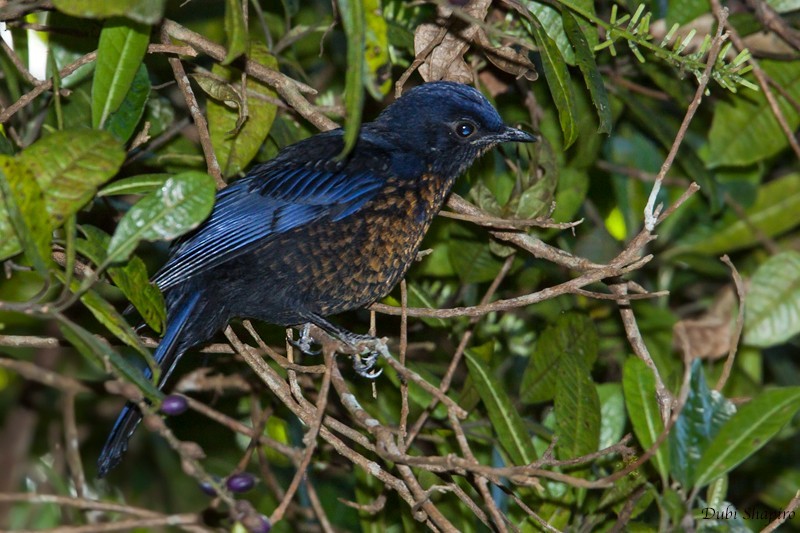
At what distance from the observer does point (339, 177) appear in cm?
347

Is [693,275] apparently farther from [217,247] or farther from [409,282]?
[217,247]

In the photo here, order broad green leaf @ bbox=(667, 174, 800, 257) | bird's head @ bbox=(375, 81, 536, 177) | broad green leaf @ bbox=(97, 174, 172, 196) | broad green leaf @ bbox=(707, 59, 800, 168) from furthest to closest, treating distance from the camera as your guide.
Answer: broad green leaf @ bbox=(667, 174, 800, 257)
broad green leaf @ bbox=(707, 59, 800, 168)
bird's head @ bbox=(375, 81, 536, 177)
broad green leaf @ bbox=(97, 174, 172, 196)

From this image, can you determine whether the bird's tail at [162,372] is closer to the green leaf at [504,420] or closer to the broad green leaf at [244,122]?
the broad green leaf at [244,122]

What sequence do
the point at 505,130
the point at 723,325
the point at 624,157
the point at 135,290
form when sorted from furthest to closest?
the point at 624,157 → the point at 723,325 → the point at 505,130 → the point at 135,290

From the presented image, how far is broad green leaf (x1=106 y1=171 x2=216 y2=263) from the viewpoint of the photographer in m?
2.52

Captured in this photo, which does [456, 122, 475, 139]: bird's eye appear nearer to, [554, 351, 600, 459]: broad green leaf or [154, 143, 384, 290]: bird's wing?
[154, 143, 384, 290]: bird's wing

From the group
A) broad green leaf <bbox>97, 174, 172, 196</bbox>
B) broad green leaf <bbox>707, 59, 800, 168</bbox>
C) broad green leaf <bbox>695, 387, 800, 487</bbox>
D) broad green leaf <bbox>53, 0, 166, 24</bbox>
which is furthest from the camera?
broad green leaf <bbox>707, 59, 800, 168</bbox>

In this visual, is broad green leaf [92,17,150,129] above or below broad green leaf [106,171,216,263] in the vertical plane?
above

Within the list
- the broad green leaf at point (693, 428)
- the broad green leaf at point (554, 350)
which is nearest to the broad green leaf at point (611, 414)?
the broad green leaf at point (554, 350)

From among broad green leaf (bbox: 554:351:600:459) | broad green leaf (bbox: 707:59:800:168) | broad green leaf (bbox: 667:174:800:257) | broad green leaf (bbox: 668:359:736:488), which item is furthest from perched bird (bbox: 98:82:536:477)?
broad green leaf (bbox: 667:174:800:257)

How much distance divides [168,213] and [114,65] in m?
0.70

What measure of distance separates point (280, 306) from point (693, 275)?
8.18 ft

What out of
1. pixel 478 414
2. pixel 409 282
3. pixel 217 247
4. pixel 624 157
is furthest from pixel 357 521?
pixel 624 157

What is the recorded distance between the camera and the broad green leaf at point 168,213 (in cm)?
252
